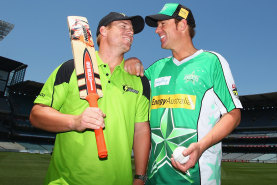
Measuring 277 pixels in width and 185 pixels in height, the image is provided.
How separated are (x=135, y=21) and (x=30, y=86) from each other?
124 feet

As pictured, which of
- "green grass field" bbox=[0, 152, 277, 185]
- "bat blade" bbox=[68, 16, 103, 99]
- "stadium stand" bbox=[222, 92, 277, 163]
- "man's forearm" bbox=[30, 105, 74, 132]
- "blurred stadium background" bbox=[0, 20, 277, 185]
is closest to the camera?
"man's forearm" bbox=[30, 105, 74, 132]

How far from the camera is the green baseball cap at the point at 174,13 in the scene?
2656 mm

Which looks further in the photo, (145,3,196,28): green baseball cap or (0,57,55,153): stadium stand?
(0,57,55,153): stadium stand

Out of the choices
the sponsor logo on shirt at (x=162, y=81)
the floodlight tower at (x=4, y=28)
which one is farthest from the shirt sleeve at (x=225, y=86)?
Answer: the floodlight tower at (x=4, y=28)

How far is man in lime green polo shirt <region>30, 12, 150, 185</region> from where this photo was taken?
1.98 m

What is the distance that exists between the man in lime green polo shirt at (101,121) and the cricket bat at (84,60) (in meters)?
0.09

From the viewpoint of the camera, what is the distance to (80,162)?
202 centimetres

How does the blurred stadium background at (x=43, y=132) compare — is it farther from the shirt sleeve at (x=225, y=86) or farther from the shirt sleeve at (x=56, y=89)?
the shirt sleeve at (x=56, y=89)

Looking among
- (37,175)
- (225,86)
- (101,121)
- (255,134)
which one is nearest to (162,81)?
(225,86)

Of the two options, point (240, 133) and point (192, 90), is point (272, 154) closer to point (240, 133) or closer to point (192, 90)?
point (240, 133)

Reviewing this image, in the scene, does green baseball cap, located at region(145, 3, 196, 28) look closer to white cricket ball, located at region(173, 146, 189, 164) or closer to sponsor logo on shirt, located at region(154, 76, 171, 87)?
sponsor logo on shirt, located at region(154, 76, 171, 87)

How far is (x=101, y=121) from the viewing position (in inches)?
66.7

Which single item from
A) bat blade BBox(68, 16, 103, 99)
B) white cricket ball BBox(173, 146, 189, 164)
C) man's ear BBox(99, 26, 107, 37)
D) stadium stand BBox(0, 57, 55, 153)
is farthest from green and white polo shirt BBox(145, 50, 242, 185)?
stadium stand BBox(0, 57, 55, 153)

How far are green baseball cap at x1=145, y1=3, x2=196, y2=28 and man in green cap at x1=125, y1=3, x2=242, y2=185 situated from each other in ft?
1.35
